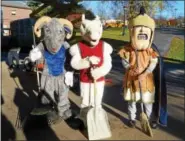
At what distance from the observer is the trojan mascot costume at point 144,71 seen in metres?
3.63

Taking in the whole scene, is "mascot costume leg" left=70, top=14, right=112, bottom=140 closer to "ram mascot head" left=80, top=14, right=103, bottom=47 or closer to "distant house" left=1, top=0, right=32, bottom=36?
"ram mascot head" left=80, top=14, right=103, bottom=47

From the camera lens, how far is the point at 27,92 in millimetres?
6141

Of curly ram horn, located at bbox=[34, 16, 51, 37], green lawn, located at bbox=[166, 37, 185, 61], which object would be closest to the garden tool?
curly ram horn, located at bbox=[34, 16, 51, 37]

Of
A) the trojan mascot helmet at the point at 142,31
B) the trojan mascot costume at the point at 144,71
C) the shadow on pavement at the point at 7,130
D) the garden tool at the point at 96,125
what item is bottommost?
the shadow on pavement at the point at 7,130

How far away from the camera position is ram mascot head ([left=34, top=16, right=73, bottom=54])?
348 cm

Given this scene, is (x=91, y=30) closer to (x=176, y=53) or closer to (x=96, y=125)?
(x=96, y=125)

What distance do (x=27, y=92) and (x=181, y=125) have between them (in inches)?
122

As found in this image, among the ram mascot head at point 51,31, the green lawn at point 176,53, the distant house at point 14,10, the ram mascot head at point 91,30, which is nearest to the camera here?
the ram mascot head at point 91,30

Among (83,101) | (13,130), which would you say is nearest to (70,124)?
(83,101)

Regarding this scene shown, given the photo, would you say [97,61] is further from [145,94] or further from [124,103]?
[124,103]

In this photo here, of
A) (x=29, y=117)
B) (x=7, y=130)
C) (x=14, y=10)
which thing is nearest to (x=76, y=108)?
(x=29, y=117)

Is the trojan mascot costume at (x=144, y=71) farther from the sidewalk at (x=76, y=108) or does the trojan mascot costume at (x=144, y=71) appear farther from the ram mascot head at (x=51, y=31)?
the ram mascot head at (x=51, y=31)

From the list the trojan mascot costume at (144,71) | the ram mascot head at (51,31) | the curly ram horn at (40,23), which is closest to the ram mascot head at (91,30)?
the ram mascot head at (51,31)

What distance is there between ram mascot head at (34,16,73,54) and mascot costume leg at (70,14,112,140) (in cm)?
20
